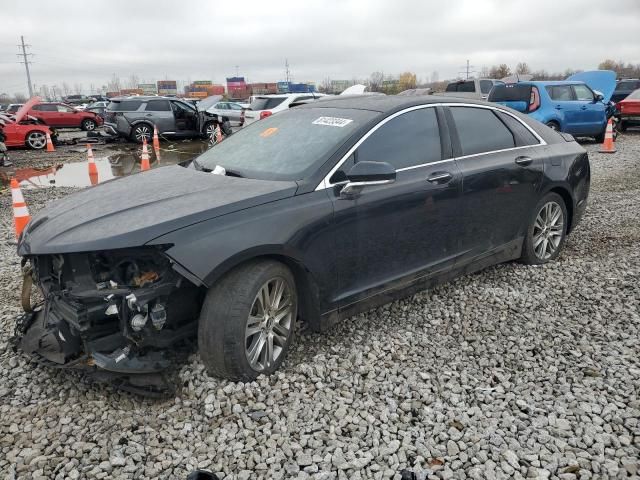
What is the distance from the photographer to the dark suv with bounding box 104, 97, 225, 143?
59.5ft

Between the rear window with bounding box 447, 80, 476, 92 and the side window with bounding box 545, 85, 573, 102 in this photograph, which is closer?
the side window with bounding box 545, 85, 573, 102

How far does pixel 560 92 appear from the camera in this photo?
45.8 ft

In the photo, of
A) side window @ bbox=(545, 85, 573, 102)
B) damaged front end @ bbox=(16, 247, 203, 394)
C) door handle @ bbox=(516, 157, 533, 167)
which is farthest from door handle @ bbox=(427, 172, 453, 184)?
side window @ bbox=(545, 85, 573, 102)

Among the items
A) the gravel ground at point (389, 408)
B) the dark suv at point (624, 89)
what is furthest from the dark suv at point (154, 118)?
the dark suv at point (624, 89)

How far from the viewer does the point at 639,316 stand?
389 centimetres

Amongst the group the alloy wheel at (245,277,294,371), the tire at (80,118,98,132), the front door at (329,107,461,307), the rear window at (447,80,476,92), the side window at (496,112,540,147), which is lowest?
the alloy wheel at (245,277,294,371)

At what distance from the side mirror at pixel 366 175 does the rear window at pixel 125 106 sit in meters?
17.0

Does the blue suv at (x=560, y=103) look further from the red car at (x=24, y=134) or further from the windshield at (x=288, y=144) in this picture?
the red car at (x=24, y=134)

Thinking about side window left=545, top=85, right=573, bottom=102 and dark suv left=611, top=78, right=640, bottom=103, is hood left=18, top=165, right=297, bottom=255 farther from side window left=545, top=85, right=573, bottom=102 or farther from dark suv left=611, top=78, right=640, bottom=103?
dark suv left=611, top=78, right=640, bottom=103

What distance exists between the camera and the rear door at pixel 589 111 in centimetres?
1405

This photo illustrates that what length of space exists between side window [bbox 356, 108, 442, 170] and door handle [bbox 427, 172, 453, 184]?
13 cm

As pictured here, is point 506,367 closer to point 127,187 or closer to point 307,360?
point 307,360

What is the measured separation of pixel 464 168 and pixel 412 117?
591 mm

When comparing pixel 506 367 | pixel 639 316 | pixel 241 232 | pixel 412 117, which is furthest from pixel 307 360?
pixel 639 316
